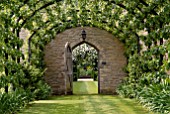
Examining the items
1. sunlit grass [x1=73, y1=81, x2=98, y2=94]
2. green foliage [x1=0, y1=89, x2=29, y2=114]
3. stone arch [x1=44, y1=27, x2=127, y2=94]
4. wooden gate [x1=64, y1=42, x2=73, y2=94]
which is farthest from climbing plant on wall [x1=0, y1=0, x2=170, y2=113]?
sunlit grass [x1=73, y1=81, x2=98, y2=94]

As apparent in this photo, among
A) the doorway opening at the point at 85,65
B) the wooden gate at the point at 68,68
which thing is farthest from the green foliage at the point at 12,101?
the doorway opening at the point at 85,65

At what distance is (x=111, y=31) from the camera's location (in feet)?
64.3

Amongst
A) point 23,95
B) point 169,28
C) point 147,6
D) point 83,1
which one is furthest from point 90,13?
point 169,28

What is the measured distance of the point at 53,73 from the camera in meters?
20.0

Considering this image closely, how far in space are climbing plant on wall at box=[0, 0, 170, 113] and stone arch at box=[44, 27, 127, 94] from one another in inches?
22.8

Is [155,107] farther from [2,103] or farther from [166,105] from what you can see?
[2,103]

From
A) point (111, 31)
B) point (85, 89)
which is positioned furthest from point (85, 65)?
point (111, 31)

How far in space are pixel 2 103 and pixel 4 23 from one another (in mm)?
2352

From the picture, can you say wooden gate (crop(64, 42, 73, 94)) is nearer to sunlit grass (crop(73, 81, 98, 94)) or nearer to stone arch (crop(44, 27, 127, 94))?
stone arch (crop(44, 27, 127, 94))

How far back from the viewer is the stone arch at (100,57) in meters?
20.0

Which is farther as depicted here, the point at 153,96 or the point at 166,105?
the point at 153,96

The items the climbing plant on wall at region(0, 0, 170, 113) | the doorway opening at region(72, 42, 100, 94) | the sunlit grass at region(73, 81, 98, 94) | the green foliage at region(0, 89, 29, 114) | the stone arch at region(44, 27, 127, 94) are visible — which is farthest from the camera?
the doorway opening at region(72, 42, 100, 94)

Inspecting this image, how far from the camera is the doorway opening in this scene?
24.0 meters

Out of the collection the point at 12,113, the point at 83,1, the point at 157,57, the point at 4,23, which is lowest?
the point at 12,113
